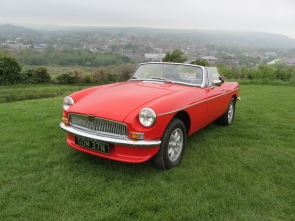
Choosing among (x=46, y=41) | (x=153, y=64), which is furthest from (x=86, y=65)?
(x=153, y=64)

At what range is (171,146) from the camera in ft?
10.8

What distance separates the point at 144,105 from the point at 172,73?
5.23 ft

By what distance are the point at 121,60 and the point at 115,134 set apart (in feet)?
201

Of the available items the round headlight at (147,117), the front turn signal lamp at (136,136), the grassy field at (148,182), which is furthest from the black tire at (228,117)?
the front turn signal lamp at (136,136)

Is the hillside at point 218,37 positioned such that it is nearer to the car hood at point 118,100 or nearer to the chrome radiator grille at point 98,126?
the car hood at point 118,100

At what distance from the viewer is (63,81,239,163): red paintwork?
288 cm

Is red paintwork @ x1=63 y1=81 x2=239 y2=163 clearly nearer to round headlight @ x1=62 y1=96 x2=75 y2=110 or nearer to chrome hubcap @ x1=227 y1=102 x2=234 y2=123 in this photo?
round headlight @ x1=62 y1=96 x2=75 y2=110

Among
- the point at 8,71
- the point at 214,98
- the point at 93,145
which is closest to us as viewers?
the point at 93,145

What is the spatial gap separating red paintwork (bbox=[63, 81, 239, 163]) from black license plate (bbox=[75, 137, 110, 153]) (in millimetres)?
58

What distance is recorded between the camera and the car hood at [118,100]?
2.97 metres

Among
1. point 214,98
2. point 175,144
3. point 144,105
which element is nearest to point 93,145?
point 144,105

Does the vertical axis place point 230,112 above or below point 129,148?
below

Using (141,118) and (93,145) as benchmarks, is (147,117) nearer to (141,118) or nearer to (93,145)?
(141,118)

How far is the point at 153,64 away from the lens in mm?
4734
